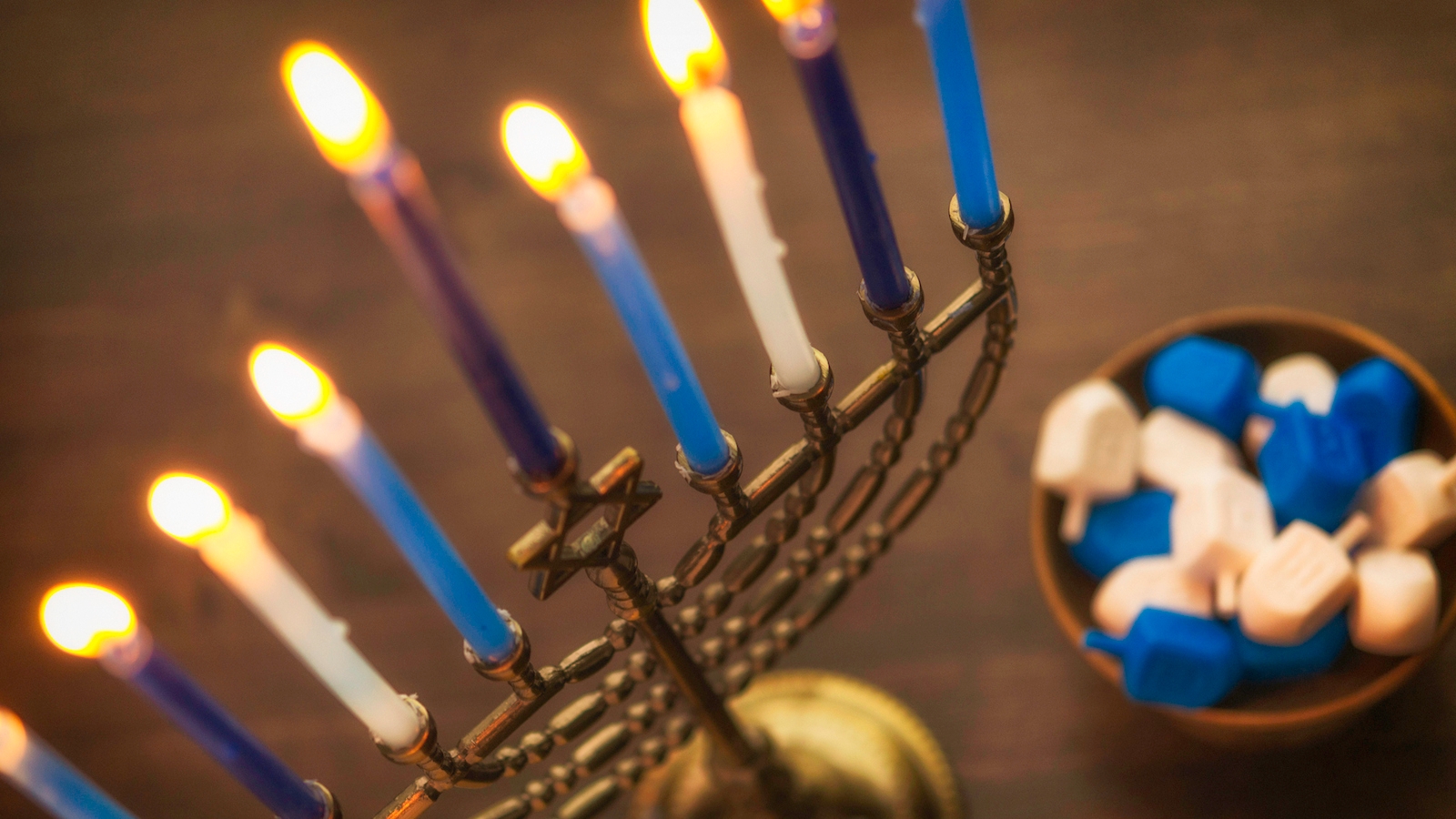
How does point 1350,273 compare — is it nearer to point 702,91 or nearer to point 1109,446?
point 1109,446

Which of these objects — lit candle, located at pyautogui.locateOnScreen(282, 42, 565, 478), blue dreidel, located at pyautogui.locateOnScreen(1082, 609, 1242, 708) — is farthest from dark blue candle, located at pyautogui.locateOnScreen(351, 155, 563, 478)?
blue dreidel, located at pyautogui.locateOnScreen(1082, 609, 1242, 708)

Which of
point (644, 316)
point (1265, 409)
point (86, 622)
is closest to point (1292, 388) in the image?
point (1265, 409)

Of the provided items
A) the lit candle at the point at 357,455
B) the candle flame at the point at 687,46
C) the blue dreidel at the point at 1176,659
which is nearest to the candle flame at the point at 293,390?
the lit candle at the point at 357,455

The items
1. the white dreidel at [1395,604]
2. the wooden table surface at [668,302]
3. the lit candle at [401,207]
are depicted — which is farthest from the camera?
the wooden table surface at [668,302]

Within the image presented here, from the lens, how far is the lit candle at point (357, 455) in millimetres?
259

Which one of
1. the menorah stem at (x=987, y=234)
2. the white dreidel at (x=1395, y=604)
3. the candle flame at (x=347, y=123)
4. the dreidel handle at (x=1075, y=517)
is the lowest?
the white dreidel at (x=1395, y=604)

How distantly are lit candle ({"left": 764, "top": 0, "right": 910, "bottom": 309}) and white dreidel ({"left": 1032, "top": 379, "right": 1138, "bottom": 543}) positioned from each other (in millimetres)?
237

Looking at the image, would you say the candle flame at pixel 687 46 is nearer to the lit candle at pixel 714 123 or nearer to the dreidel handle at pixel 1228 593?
the lit candle at pixel 714 123

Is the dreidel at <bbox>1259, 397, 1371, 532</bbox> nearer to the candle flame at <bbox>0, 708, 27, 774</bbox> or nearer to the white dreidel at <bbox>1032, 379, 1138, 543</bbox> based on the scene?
the white dreidel at <bbox>1032, 379, 1138, 543</bbox>

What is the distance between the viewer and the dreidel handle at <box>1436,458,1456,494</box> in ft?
1.57

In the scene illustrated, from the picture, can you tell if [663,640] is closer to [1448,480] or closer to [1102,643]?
[1102,643]

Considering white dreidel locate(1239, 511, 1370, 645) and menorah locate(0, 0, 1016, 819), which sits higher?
menorah locate(0, 0, 1016, 819)

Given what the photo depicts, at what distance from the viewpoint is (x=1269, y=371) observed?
579 millimetres

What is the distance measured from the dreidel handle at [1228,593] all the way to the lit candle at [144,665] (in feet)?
1.32
